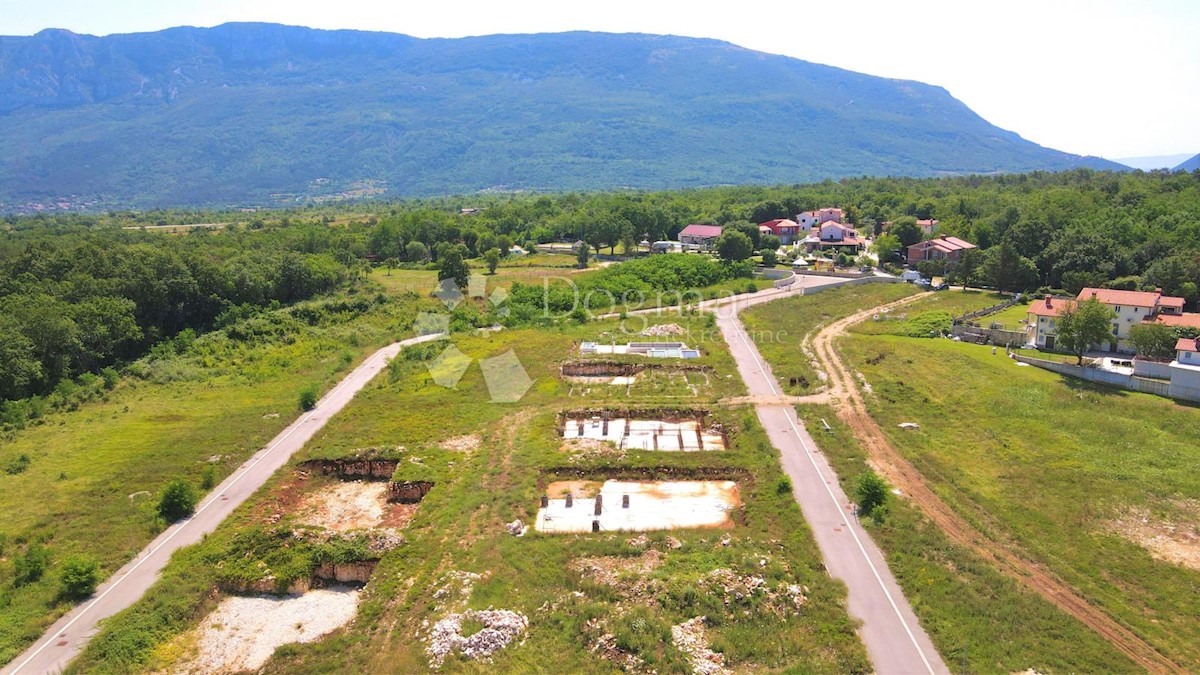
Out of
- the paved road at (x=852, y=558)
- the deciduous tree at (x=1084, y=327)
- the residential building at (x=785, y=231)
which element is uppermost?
the residential building at (x=785, y=231)

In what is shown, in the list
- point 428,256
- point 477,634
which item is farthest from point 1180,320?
point 428,256

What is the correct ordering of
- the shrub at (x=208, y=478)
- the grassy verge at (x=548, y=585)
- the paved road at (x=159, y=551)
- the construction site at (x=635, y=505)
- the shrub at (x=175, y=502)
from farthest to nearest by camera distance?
the shrub at (x=208, y=478)
the shrub at (x=175, y=502)
the construction site at (x=635, y=505)
the paved road at (x=159, y=551)
the grassy verge at (x=548, y=585)

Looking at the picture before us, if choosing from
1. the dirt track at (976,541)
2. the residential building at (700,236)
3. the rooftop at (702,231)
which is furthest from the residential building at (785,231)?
the dirt track at (976,541)

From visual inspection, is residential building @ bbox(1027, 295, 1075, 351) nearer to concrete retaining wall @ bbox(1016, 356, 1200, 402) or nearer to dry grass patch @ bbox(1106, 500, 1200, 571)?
concrete retaining wall @ bbox(1016, 356, 1200, 402)

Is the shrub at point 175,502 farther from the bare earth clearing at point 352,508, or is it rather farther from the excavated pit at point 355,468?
the excavated pit at point 355,468

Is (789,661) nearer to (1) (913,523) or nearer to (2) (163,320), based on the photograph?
(1) (913,523)

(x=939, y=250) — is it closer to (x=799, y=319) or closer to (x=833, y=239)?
(x=833, y=239)

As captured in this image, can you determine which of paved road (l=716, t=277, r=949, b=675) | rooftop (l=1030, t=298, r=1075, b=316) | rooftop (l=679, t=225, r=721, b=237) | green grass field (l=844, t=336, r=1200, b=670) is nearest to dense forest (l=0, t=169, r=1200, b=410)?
rooftop (l=679, t=225, r=721, b=237)

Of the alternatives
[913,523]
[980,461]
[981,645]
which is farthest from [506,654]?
[980,461]
